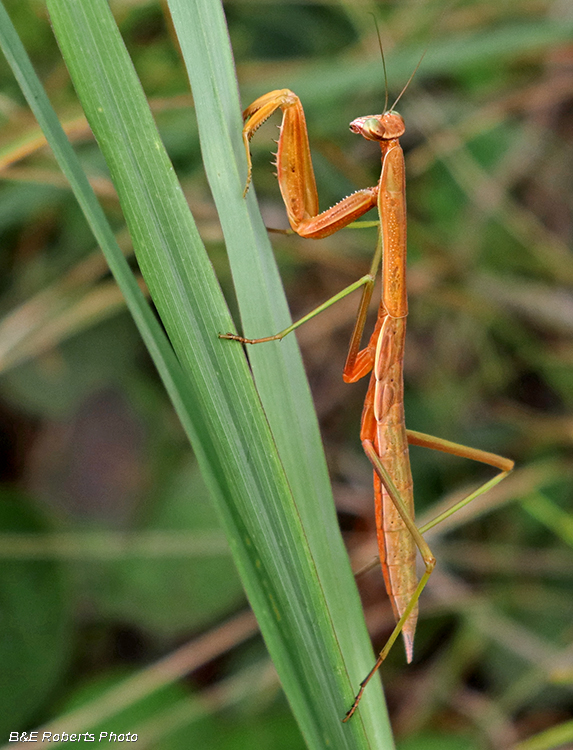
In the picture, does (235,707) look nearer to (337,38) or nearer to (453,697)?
(453,697)

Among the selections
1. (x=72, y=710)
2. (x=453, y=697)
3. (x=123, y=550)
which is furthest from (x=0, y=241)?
(x=453, y=697)

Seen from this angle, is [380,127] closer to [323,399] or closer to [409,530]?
[409,530]

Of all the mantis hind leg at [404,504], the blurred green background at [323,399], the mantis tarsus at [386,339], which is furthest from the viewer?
the blurred green background at [323,399]

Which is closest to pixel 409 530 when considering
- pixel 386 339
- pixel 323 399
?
pixel 386 339

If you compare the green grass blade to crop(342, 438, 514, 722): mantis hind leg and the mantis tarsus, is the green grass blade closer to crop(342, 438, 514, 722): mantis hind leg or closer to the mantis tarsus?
the mantis tarsus

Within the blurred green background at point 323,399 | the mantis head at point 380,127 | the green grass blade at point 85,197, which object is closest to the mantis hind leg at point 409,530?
the green grass blade at point 85,197

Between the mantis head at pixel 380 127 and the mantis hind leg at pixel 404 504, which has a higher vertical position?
the mantis head at pixel 380 127

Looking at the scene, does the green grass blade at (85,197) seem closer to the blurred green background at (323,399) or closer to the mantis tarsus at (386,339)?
the mantis tarsus at (386,339)
